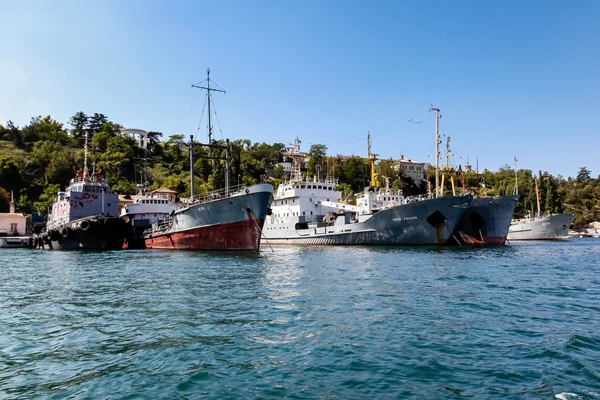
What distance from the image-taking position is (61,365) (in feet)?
21.7

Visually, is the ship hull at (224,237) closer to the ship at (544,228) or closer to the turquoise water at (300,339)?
the turquoise water at (300,339)

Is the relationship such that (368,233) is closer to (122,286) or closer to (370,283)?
(370,283)

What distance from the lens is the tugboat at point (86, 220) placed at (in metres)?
33.9

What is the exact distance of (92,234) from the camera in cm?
3406

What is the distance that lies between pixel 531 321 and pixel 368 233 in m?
28.5

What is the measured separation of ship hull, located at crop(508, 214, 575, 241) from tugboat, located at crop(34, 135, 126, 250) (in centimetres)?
5221

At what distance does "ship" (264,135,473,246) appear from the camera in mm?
35438

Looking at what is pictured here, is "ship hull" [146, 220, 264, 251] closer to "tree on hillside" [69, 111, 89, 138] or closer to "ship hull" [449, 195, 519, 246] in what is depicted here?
"ship hull" [449, 195, 519, 246]

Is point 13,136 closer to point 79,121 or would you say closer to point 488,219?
point 79,121

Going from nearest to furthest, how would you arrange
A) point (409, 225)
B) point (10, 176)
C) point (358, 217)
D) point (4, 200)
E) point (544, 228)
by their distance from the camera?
point (409, 225), point (358, 217), point (544, 228), point (4, 200), point (10, 176)

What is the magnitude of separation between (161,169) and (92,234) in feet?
194

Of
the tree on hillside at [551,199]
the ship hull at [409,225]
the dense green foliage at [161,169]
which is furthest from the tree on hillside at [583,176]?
the ship hull at [409,225]

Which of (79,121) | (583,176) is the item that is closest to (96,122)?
(79,121)

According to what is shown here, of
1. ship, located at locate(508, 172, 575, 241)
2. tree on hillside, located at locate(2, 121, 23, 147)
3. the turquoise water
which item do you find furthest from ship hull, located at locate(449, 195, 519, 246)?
tree on hillside, located at locate(2, 121, 23, 147)
